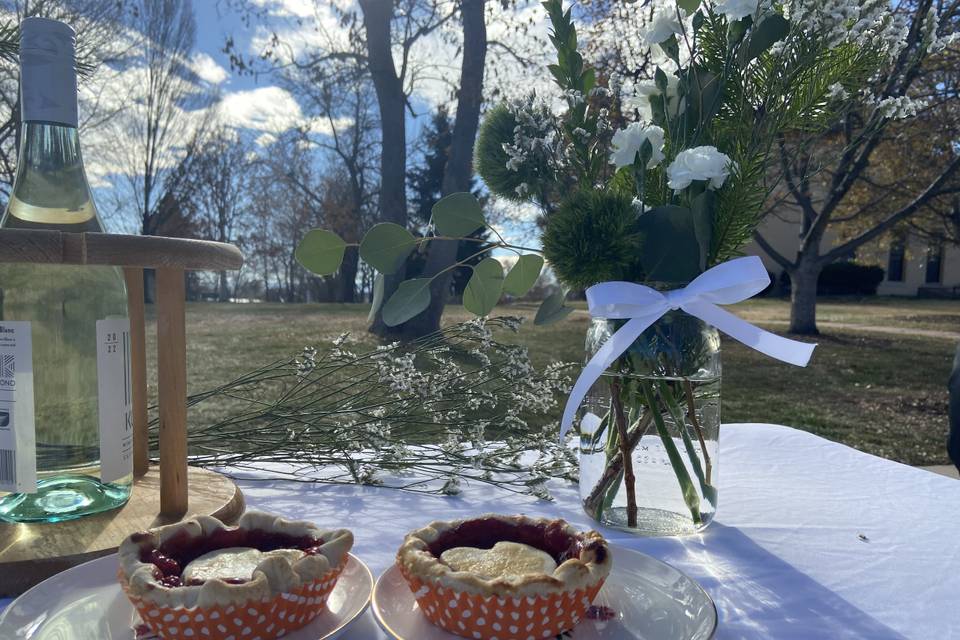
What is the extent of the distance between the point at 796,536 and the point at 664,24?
728 mm

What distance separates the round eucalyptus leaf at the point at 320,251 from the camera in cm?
94

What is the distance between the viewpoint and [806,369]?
6.20 m

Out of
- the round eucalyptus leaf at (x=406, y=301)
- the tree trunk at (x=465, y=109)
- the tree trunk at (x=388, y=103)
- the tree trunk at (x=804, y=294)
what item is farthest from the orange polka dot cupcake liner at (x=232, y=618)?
the tree trunk at (x=804, y=294)

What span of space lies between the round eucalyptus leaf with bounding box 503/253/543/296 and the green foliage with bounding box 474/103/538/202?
10 centimetres

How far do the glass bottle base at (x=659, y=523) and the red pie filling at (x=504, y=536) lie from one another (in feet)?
0.91

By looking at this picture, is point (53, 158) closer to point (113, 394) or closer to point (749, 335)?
point (113, 394)

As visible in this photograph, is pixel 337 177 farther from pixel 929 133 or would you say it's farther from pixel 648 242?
pixel 648 242

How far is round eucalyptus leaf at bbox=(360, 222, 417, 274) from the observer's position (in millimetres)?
930

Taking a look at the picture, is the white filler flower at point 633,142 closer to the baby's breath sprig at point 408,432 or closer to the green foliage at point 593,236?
the green foliage at point 593,236

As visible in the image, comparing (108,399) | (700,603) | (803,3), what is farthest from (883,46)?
(108,399)

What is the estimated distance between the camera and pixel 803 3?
0.76 metres

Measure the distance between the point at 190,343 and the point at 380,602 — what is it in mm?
6889

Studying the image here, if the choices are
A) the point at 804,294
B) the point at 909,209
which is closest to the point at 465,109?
the point at 909,209

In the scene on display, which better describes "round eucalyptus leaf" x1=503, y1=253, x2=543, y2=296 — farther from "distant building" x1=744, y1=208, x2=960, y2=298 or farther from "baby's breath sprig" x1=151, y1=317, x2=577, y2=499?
"distant building" x1=744, y1=208, x2=960, y2=298
